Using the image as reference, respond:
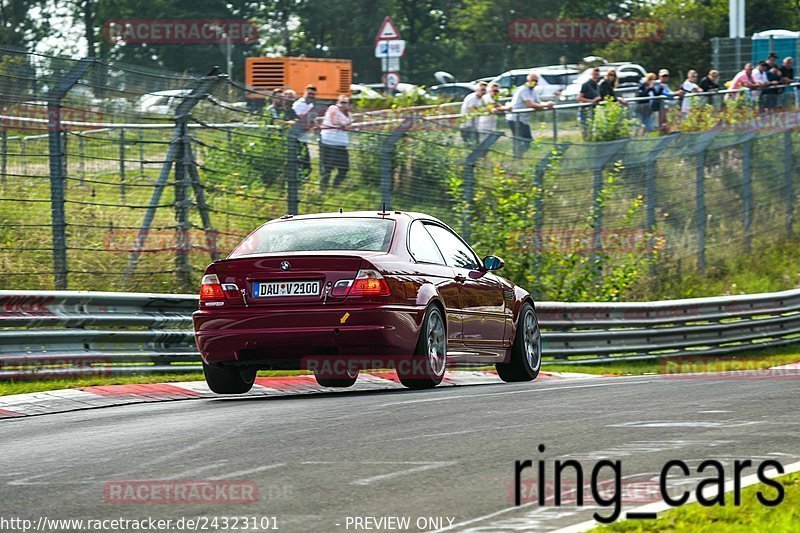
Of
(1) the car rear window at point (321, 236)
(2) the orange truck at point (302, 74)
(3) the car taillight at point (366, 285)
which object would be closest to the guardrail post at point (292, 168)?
(1) the car rear window at point (321, 236)

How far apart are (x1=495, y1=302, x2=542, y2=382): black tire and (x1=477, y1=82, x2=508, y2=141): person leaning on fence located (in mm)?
6355

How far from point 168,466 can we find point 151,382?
18.8ft

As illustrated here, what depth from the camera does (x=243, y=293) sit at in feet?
37.2

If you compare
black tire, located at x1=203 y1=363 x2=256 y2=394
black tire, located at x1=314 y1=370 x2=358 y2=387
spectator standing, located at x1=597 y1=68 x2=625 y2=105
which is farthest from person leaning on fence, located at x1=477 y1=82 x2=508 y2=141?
black tire, located at x1=203 y1=363 x2=256 y2=394

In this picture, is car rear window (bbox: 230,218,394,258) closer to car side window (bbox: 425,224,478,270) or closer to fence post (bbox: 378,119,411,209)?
car side window (bbox: 425,224,478,270)

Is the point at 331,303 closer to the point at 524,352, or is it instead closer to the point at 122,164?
the point at 524,352

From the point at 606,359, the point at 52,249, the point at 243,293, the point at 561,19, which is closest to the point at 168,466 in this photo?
the point at 243,293

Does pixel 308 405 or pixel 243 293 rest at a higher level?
pixel 243 293

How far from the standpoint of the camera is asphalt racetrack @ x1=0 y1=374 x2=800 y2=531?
6355mm

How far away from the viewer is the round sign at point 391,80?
37203mm

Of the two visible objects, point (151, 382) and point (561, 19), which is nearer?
point (151, 382)

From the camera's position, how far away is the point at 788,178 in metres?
27.5

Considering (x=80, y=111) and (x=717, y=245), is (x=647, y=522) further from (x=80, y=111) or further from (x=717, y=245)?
(x=717, y=245)

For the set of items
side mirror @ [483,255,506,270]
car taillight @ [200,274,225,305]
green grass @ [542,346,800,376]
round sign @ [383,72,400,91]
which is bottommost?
green grass @ [542,346,800,376]
